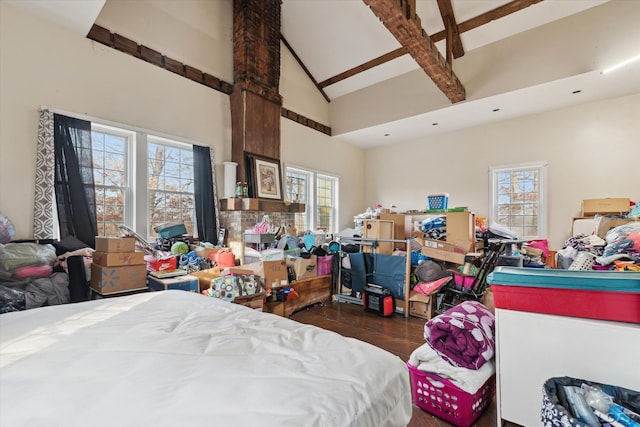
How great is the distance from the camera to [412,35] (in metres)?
3.28

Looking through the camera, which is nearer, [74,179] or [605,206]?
[74,179]

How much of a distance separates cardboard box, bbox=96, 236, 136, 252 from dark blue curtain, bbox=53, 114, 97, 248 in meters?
0.66

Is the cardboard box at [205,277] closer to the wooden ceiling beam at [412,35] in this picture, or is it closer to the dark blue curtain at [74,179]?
the dark blue curtain at [74,179]

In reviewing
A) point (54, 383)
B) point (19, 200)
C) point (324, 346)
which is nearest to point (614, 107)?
point (324, 346)

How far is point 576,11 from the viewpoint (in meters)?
4.09

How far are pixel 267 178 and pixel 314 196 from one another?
1636mm

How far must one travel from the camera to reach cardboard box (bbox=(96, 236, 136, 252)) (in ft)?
8.55

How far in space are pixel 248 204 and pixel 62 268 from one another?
2197 mm

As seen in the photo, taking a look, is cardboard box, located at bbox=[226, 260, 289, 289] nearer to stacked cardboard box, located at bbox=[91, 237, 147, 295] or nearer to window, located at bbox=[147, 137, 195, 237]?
stacked cardboard box, located at bbox=[91, 237, 147, 295]

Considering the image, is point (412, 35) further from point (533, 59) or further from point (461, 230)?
point (461, 230)

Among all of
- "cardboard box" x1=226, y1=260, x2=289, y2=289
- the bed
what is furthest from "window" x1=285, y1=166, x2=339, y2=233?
the bed

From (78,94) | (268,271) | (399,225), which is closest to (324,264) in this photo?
(268,271)

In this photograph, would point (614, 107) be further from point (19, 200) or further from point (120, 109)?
point (19, 200)

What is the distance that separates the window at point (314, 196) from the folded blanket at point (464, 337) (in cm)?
418
